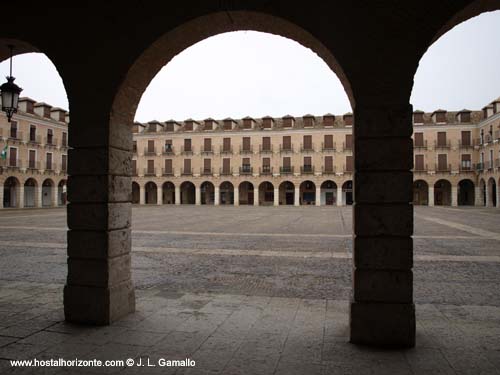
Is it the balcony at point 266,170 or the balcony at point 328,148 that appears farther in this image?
the balcony at point 266,170

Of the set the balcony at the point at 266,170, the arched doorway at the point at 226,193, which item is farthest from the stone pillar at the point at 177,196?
the balcony at the point at 266,170

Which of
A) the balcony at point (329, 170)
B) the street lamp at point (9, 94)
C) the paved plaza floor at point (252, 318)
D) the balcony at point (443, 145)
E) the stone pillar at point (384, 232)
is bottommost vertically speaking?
the paved plaza floor at point (252, 318)

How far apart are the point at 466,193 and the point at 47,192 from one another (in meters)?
48.5

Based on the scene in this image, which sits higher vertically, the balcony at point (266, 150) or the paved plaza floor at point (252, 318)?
the balcony at point (266, 150)

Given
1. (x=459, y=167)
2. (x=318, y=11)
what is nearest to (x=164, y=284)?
(x=318, y=11)

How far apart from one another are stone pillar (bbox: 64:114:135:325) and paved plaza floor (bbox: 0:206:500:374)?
238 mm

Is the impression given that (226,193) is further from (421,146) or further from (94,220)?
(94,220)

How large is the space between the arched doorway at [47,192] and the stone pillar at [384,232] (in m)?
42.7

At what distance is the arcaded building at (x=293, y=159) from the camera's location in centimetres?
3912

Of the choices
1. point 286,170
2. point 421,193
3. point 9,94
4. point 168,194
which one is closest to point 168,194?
point 168,194

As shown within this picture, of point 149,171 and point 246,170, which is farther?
point 149,171

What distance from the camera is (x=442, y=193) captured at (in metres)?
42.7

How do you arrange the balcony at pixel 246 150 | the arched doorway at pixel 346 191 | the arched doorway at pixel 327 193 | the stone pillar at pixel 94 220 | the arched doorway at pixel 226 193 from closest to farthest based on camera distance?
the stone pillar at pixel 94 220 < the arched doorway at pixel 346 191 < the balcony at pixel 246 150 < the arched doorway at pixel 327 193 < the arched doorway at pixel 226 193

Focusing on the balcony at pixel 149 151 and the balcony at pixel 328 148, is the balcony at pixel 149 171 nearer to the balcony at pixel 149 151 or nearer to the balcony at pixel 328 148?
the balcony at pixel 149 151
